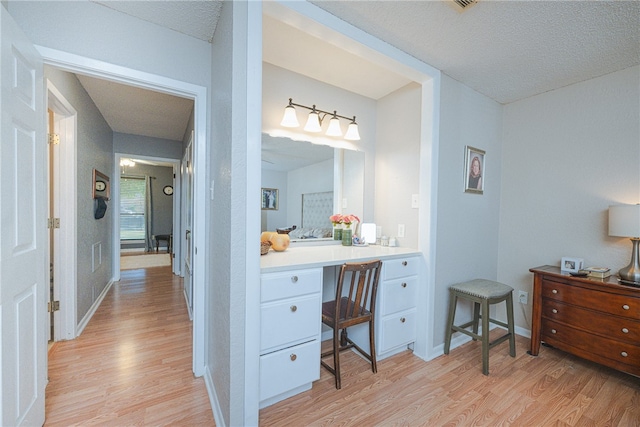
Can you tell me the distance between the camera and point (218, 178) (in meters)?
1.56

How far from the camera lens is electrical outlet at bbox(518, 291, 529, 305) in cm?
262

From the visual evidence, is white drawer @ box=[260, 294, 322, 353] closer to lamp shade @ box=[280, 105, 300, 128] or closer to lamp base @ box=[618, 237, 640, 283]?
lamp shade @ box=[280, 105, 300, 128]

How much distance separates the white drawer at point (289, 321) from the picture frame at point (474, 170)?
1.77m

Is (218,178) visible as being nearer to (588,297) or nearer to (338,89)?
(338,89)

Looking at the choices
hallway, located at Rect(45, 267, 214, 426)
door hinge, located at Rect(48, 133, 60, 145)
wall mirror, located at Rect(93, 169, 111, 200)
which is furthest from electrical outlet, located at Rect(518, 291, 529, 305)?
wall mirror, located at Rect(93, 169, 111, 200)

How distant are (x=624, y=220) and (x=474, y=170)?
3.42 ft

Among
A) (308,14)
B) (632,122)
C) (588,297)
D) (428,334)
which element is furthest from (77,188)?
(632,122)

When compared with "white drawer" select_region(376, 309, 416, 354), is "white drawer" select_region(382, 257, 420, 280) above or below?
above

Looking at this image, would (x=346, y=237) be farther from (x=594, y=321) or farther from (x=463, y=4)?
(x=594, y=321)

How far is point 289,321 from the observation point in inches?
63.1

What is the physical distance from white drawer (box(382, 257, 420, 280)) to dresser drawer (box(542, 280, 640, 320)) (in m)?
1.11

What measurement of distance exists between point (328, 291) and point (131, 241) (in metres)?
7.49

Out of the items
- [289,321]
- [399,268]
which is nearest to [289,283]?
[289,321]

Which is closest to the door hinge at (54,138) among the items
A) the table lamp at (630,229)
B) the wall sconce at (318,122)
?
the wall sconce at (318,122)
